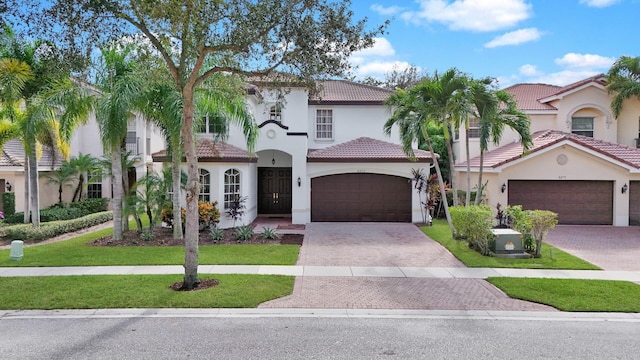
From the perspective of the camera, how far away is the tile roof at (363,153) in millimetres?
19828

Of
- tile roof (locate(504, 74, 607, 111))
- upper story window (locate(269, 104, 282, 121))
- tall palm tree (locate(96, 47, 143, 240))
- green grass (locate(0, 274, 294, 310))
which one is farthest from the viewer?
tile roof (locate(504, 74, 607, 111))

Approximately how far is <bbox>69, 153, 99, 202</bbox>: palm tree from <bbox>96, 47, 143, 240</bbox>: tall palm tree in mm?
6558

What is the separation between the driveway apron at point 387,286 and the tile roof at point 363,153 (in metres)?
5.47

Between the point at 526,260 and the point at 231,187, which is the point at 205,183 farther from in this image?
the point at 526,260

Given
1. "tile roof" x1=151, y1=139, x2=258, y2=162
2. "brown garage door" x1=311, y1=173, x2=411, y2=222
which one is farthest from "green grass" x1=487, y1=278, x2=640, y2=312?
"tile roof" x1=151, y1=139, x2=258, y2=162

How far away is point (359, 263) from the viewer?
39.1 feet

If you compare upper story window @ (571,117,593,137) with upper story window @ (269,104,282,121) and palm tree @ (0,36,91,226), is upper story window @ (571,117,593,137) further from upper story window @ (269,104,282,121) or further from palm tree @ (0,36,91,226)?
palm tree @ (0,36,91,226)

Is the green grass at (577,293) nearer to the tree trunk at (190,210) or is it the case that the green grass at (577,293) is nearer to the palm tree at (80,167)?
the tree trunk at (190,210)

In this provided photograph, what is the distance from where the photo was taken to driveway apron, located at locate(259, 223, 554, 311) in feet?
27.6

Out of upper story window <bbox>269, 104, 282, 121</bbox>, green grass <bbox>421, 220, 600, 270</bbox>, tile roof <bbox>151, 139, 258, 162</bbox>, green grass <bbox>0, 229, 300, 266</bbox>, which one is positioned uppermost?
upper story window <bbox>269, 104, 282, 121</bbox>

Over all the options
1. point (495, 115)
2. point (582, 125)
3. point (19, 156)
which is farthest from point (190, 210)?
point (582, 125)

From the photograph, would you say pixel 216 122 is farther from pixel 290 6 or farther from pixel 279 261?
pixel 290 6

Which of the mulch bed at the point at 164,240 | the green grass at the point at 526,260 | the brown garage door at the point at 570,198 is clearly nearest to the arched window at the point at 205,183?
the mulch bed at the point at 164,240

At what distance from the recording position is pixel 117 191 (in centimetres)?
1466
